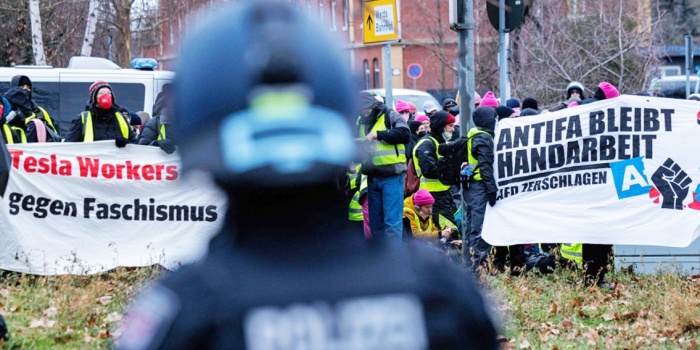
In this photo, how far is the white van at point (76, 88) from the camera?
1514 centimetres

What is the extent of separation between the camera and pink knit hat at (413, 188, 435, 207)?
39.9 ft

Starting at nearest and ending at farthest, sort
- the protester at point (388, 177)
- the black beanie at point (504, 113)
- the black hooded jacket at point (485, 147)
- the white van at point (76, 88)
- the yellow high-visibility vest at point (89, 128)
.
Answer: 1. the black hooded jacket at point (485, 147)
2. the protester at point (388, 177)
3. the yellow high-visibility vest at point (89, 128)
4. the black beanie at point (504, 113)
5. the white van at point (76, 88)

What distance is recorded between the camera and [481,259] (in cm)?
1103

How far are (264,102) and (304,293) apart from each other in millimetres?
285

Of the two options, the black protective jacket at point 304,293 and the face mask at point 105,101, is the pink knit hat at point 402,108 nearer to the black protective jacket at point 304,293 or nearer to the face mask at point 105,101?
the face mask at point 105,101

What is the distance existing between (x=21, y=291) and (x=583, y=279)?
15.5 ft

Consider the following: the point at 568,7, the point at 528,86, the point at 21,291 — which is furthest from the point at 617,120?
the point at 568,7

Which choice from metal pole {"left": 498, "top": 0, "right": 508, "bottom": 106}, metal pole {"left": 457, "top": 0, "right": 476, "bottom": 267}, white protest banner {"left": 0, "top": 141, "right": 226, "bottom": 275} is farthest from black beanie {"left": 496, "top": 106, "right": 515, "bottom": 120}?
white protest banner {"left": 0, "top": 141, "right": 226, "bottom": 275}

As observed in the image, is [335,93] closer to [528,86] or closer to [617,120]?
[617,120]

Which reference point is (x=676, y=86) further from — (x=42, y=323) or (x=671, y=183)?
(x=42, y=323)

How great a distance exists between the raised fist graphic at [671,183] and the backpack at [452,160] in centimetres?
189

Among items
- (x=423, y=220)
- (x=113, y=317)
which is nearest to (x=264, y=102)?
(x=113, y=317)

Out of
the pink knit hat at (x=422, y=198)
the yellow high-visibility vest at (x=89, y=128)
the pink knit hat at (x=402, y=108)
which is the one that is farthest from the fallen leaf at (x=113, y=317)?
the pink knit hat at (x=402, y=108)

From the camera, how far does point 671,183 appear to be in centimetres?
1035
